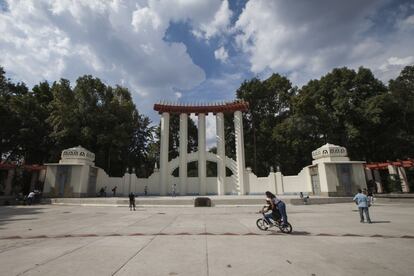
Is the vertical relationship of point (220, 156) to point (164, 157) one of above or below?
above

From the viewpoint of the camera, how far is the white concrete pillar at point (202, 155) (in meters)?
31.5

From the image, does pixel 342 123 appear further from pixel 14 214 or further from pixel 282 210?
pixel 14 214

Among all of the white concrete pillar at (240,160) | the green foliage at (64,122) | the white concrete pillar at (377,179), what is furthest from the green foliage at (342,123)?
the green foliage at (64,122)

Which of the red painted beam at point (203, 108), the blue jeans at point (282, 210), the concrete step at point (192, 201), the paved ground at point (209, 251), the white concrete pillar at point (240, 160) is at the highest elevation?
the red painted beam at point (203, 108)

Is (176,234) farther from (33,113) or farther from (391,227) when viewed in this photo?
(33,113)

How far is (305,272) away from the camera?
15.4ft

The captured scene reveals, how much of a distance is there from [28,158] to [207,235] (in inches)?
1375

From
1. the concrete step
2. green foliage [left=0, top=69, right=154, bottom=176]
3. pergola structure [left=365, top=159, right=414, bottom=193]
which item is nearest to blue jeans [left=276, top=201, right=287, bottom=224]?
the concrete step

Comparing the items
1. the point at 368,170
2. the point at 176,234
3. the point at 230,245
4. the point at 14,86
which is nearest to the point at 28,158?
the point at 14,86

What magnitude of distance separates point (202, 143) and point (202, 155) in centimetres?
159

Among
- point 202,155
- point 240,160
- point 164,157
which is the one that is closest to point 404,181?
point 240,160

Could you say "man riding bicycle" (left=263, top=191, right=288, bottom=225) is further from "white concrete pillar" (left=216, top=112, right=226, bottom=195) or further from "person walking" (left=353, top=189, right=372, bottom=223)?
"white concrete pillar" (left=216, top=112, right=226, bottom=195)

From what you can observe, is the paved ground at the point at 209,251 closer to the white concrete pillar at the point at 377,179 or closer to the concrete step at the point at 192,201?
the concrete step at the point at 192,201

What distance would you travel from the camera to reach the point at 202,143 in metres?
32.8
